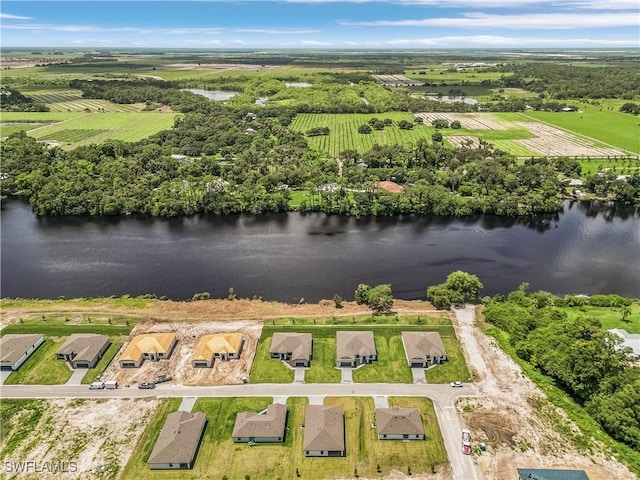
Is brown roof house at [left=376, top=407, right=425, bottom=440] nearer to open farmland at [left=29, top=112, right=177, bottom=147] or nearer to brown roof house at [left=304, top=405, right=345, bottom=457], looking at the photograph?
brown roof house at [left=304, top=405, right=345, bottom=457]

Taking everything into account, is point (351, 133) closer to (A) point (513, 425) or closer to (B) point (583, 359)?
(B) point (583, 359)

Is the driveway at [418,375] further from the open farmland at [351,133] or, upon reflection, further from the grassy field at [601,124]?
the grassy field at [601,124]

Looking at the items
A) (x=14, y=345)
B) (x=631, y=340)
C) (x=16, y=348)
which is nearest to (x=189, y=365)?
(x=16, y=348)

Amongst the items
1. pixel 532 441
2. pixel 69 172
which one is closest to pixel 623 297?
pixel 532 441

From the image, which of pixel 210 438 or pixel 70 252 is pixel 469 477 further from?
pixel 70 252

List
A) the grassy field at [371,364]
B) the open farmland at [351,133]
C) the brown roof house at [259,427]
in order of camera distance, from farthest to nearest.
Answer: the open farmland at [351,133], the grassy field at [371,364], the brown roof house at [259,427]

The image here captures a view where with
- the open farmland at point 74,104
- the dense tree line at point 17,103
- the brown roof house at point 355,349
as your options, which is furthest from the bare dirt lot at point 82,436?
the dense tree line at point 17,103
